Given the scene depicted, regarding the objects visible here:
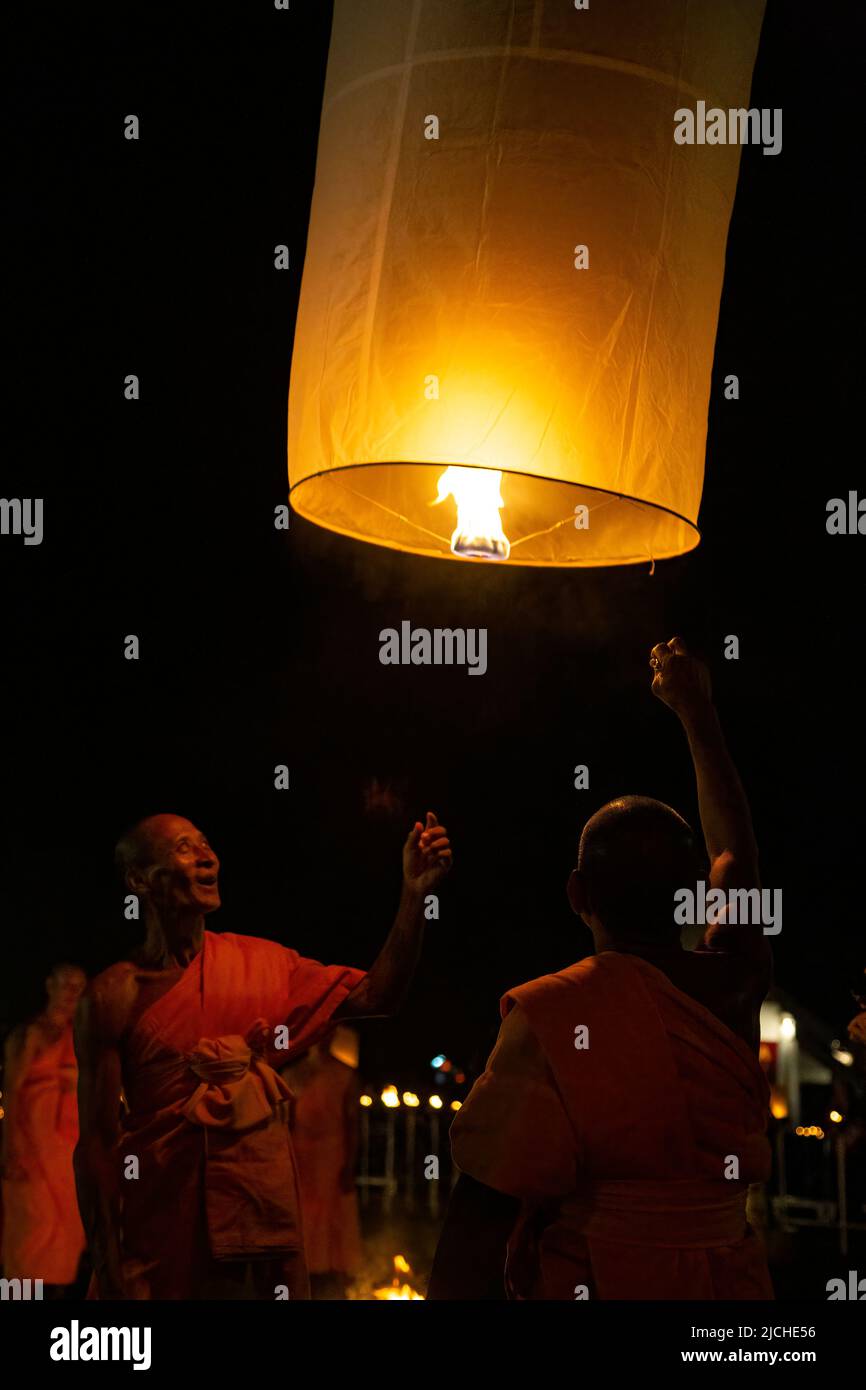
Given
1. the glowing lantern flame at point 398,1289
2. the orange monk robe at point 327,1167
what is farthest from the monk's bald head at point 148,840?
the glowing lantern flame at point 398,1289

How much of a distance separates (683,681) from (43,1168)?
11.3 ft

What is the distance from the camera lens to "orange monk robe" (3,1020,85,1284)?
17.4 feet

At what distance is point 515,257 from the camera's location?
2682 mm

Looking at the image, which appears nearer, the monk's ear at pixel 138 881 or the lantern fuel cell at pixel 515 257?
the lantern fuel cell at pixel 515 257

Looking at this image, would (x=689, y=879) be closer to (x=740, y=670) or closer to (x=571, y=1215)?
(x=571, y=1215)

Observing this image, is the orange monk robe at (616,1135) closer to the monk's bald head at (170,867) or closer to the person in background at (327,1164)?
the monk's bald head at (170,867)

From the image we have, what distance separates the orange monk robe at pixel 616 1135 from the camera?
2541mm

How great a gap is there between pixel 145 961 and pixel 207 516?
1.31 meters

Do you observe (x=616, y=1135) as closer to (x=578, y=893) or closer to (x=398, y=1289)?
(x=578, y=893)

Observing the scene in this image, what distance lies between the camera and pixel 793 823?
448 cm

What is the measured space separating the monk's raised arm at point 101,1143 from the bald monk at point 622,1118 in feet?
3.89

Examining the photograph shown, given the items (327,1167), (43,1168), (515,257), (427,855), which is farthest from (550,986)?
(43,1168)

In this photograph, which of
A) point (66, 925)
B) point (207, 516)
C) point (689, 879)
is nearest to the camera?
point (689, 879)
